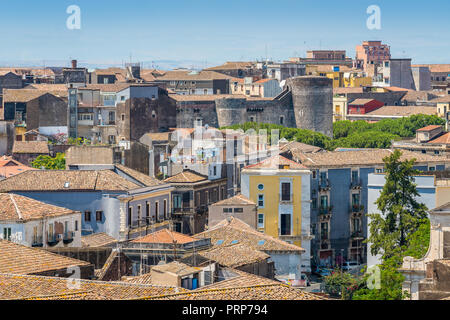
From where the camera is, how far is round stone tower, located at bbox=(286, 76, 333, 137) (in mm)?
87875

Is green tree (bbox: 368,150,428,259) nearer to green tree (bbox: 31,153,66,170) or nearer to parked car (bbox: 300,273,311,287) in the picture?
parked car (bbox: 300,273,311,287)

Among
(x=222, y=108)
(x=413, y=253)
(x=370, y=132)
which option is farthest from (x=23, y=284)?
(x=222, y=108)

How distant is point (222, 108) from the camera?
87.8 meters

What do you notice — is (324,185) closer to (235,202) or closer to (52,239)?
(235,202)

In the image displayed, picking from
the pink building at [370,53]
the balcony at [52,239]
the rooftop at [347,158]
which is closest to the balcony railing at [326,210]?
the rooftop at [347,158]

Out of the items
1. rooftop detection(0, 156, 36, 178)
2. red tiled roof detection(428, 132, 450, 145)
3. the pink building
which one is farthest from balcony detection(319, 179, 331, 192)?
the pink building

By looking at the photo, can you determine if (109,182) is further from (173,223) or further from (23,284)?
(23,284)

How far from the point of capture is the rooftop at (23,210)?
28000mm

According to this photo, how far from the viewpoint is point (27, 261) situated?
20594 mm

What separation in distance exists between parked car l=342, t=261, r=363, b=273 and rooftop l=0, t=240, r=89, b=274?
18.9 metres

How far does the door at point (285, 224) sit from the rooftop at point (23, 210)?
41.2 feet

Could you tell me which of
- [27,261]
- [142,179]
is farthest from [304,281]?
[27,261]

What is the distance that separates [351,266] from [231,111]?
→ 45792mm

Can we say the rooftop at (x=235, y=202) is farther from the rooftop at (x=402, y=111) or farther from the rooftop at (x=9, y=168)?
the rooftop at (x=402, y=111)
